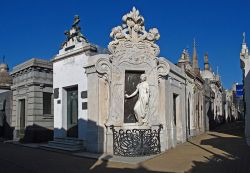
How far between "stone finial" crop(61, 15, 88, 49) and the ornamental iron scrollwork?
15.7ft

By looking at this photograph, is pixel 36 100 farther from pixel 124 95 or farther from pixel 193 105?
pixel 193 105

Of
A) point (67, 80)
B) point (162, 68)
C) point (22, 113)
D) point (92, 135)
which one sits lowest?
point (92, 135)

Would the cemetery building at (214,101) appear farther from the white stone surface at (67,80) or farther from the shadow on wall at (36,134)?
the white stone surface at (67,80)

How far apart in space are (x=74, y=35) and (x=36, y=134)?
5479 millimetres

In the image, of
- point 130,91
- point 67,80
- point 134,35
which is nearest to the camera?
point 130,91

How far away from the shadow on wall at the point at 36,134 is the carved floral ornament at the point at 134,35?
6855 mm

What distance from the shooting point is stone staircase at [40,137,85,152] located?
12719mm

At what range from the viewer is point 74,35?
14.6 meters

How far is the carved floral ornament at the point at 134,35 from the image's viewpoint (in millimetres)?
12266

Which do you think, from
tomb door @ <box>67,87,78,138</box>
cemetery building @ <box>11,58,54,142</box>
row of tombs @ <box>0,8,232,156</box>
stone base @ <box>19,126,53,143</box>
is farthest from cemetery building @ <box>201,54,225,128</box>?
tomb door @ <box>67,87,78,138</box>

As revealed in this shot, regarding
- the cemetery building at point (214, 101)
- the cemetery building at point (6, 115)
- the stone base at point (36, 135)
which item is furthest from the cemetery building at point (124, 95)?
the cemetery building at point (214, 101)

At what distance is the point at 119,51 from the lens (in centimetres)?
1220

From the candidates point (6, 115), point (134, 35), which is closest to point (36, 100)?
point (6, 115)

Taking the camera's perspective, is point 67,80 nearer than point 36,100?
Yes
